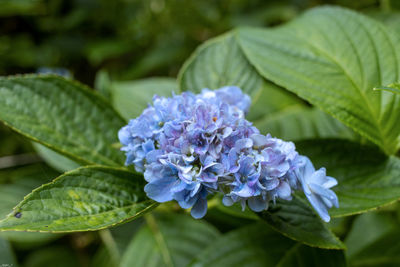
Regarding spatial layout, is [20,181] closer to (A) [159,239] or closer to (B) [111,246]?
(B) [111,246]

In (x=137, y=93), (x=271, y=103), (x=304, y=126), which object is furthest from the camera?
(x=271, y=103)

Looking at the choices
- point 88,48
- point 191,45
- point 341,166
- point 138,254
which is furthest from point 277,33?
point 88,48

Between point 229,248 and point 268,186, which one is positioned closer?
point 268,186

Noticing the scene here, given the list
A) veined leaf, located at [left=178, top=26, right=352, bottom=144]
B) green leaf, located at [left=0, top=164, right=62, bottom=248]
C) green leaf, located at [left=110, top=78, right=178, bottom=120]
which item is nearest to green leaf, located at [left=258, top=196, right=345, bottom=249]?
veined leaf, located at [left=178, top=26, right=352, bottom=144]

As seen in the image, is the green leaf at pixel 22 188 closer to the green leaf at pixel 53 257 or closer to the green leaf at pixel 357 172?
the green leaf at pixel 53 257

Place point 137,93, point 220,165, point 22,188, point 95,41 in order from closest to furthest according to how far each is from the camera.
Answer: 1. point 220,165
2. point 137,93
3. point 22,188
4. point 95,41

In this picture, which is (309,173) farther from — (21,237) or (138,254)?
(21,237)

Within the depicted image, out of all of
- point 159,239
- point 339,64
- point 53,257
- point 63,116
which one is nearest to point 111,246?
point 53,257
